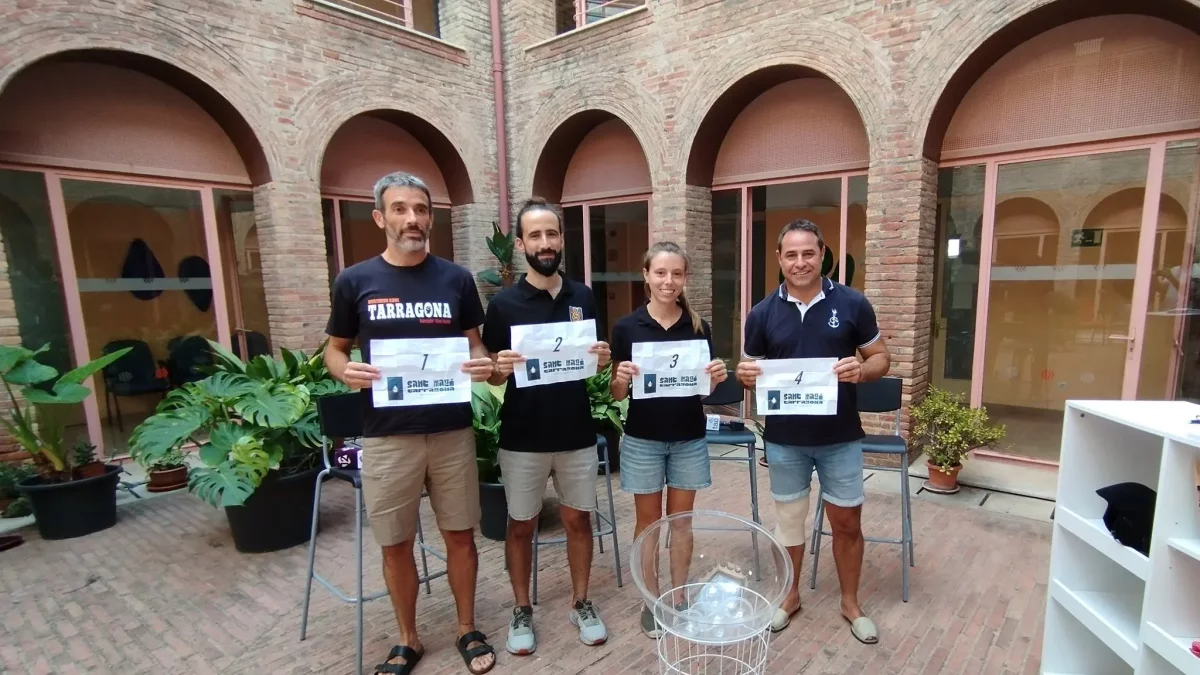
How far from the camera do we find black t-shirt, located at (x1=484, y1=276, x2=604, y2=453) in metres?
2.58

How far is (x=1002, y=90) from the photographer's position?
15.7 ft

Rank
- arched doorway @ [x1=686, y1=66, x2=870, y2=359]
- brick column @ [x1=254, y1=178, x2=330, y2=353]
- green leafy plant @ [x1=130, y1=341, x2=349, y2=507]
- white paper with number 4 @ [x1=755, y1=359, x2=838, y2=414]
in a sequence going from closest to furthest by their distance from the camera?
white paper with number 4 @ [x1=755, y1=359, x2=838, y2=414] < green leafy plant @ [x1=130, y1=341, x2=349, y2=507] < arched doorway @ [x1=686, y1=66, x2=870, y2=359] < brick column @ [x1=254, y1=178, x2=330, y2=353]

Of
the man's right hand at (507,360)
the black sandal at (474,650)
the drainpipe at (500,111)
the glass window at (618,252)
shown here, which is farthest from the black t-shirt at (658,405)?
the drainpipe at (500,111)

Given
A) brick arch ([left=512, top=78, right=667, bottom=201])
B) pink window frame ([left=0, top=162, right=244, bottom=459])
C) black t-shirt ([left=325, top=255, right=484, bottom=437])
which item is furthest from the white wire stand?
pink window frame ([left=0, top=162, right=244, bottom=459])

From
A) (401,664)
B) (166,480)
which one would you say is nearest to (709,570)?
(401,664)

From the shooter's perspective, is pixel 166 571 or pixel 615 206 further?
pixel 615 206

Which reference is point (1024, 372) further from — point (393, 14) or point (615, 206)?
point (393, 14)

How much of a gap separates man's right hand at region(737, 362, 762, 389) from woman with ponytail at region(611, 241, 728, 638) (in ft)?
0.29

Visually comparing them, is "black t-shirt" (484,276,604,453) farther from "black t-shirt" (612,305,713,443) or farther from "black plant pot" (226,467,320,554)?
"black plant pot" (226,467,320,554)

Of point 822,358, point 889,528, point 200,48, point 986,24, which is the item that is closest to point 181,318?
point 200,48

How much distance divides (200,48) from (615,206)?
16.2 feet

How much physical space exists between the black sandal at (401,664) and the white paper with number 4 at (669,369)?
1.67 metres

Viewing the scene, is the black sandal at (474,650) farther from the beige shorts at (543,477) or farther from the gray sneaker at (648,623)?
the gray sneaker at (648,623)

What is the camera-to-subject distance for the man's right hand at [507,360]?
8.15 feet
